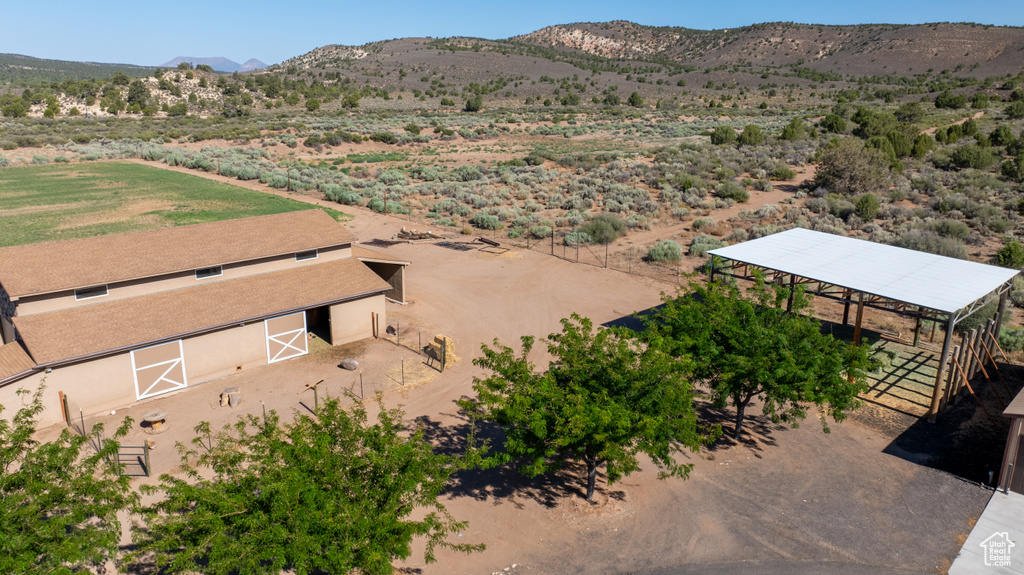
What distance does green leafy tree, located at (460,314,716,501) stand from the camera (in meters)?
12.8

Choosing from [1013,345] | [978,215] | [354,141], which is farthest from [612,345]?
[354,141]

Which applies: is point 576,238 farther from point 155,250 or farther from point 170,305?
point 170,305

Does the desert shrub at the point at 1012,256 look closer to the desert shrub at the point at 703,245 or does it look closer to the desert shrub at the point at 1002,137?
the desert shrub at the point at 703,245

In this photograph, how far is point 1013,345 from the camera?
23.6m

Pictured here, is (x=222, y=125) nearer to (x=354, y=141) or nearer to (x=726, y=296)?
(x=354, y=141)

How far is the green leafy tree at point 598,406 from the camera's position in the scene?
12.8m

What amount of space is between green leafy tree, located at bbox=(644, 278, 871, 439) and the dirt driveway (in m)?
1.74

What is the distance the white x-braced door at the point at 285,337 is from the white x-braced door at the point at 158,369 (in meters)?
2.85

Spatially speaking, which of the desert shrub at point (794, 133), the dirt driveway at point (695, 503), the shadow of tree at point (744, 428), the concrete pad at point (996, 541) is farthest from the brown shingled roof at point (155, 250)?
the desert shrub at point (794, 133)

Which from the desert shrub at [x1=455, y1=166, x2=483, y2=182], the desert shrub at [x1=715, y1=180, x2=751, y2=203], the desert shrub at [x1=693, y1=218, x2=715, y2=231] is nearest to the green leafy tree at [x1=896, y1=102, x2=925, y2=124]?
the desert shrub at [x1=715, y1=180, x2=751, y2=203]

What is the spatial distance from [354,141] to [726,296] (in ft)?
226

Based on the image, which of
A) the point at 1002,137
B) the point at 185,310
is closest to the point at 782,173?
the point at 1002,137

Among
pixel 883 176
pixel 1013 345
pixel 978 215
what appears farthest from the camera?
pixel 883 176

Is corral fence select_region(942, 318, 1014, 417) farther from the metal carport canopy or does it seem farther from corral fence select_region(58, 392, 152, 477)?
corral fence select_region(58, 392, 152, 477)
